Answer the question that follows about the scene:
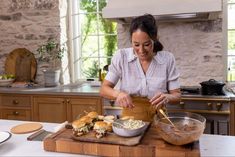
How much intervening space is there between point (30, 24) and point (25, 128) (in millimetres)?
2252

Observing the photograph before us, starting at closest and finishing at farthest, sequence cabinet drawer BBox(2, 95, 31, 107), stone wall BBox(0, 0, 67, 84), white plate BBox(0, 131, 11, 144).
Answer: white plate BBox(0, 131, 11, 144) < cabinet drawer BBox(2, 95, 31, 107) < stone wall BBox(0, 0, 67, 84)

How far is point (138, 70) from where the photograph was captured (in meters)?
1.96

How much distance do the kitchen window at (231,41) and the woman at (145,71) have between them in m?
1.57

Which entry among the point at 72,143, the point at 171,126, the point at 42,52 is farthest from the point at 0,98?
the point at 171,126

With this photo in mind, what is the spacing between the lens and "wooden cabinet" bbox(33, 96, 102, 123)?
3.00 meters

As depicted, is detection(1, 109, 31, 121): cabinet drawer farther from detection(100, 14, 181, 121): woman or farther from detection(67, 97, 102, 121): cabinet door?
detection(100, 14, 181, 121): woman

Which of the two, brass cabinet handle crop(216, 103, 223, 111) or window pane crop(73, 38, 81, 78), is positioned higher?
window pane crop(73, 38, 81, 78)

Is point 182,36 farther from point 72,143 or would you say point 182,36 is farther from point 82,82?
point 72,143

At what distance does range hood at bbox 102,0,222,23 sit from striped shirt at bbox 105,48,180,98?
74 cm

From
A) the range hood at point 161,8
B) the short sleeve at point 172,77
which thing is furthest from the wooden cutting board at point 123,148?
the range hood at point 161,8

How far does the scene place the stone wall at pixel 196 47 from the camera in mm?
3131

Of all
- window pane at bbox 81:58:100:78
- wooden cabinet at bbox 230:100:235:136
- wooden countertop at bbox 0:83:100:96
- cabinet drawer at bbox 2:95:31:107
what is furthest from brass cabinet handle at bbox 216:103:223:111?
cabinet drawer at bbox 2:95:31:107

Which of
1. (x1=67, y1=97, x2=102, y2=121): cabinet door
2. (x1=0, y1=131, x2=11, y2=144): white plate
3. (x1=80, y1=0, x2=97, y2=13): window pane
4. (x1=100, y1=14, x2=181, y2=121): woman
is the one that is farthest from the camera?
(x1=80, y1=0, x2=97, y2=13): window pane

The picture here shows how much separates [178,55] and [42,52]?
67.5 inches
